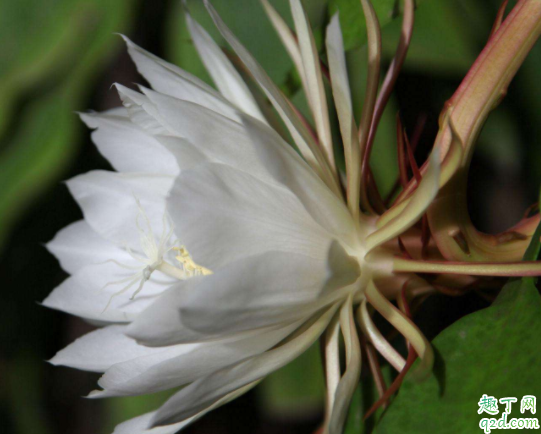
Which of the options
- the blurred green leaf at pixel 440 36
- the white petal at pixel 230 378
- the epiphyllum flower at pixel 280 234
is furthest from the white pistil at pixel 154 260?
the blurred green leaf at pixel 440 36

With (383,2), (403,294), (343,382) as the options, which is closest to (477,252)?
(403,294)

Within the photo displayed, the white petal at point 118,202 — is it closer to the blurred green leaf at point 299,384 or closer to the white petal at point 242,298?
the white petal at point 242,298

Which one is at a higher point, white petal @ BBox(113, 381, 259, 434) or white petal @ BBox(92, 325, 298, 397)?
white petal @ BBox(92, 325, 298, 397)

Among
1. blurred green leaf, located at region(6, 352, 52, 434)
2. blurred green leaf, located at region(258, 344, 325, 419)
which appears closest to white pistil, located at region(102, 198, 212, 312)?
blurred green leaf, located at region(258, 344, 325, 419)

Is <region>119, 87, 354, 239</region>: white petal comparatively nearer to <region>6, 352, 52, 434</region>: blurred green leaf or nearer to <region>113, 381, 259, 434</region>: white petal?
<region>113, 381, 259, 434</region>: white petal

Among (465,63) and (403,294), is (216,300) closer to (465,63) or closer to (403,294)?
(403,294)
